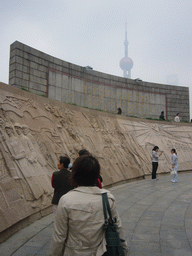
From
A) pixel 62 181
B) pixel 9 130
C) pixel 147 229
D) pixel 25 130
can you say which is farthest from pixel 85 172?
pixel 25 130

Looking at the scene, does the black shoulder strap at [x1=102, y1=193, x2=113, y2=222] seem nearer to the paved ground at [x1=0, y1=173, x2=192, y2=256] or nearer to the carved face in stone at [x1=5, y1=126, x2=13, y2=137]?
the paved ground at [x1=0, y1=173, x2=192, y2=256]

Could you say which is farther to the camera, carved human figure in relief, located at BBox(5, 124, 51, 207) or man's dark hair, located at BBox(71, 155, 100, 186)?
carved human figure in relief, located at BBox(5, 124, 51, 207)

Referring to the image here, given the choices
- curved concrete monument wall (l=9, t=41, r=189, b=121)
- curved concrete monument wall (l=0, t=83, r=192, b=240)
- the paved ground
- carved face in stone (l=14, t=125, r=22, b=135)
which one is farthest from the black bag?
curved concrete monument wall (l=9, t=41, r=189, b=121)

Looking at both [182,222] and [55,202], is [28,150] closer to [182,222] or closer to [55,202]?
[55,202]

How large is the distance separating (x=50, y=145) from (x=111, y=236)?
520 cm

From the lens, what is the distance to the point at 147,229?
13.7 feet

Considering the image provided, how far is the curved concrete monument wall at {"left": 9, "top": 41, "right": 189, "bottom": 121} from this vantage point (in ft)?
37.2

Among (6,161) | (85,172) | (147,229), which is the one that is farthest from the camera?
(6,161)

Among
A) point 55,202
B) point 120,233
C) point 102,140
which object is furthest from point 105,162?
point 120,233

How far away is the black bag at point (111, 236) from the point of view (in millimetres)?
1647

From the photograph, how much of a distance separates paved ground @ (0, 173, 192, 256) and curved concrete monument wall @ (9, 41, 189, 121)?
7651mm

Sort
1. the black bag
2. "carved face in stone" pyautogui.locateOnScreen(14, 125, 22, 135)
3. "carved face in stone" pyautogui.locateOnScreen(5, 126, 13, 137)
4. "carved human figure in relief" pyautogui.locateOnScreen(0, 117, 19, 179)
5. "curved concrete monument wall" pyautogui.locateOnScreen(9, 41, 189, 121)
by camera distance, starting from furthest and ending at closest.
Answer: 1. "curved concrete monument wall" pyautogui.locateOnScreen(9, 41, 189, 121)
2. "carved face in stone" pyautogui.locateOnScreen(14, 125, 22, 135)
3. "carved face in stone" pyautogui.locateOnScreen(5, 126, 13, 137)
4. "carved human figure in relief" pyautogui.locateOnScreen(0, 117, 19, 179)
5. the black bag

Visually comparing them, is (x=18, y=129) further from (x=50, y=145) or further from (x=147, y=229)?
(x=147, y=229)

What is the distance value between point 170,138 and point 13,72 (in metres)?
9.35
